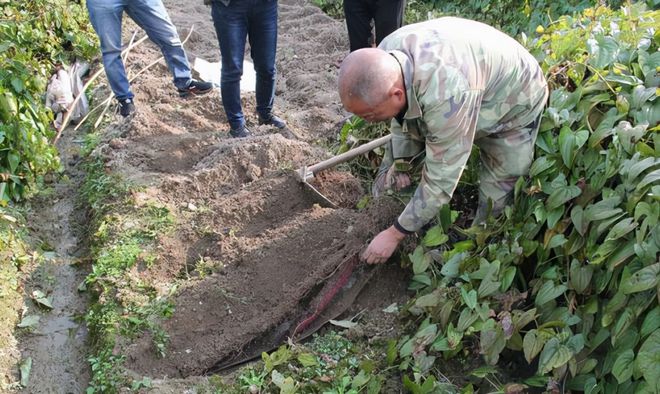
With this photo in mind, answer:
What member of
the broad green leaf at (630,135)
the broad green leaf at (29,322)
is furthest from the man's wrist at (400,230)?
the broad green leaf at (29,322)

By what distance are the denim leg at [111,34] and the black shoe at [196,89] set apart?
1.55ft

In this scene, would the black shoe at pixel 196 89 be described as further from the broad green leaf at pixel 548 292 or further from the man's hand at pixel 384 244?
the broad green leaf at pixel 548 292

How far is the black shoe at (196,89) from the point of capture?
15.7ft

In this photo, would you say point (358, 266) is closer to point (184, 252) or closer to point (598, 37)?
point (184, 252)

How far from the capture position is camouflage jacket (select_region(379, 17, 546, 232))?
2234 mm

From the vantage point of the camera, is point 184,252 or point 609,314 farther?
point 184,252

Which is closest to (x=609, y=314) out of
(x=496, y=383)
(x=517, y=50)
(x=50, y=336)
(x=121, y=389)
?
(x=496, y=383)

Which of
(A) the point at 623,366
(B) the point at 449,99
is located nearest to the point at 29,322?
(B) the point at 449,99

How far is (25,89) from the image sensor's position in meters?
3.84

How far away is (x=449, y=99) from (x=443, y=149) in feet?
0.66

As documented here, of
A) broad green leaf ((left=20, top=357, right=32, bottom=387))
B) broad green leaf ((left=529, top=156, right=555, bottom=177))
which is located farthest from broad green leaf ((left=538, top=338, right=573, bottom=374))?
broad green leaf ((left=20, top=357, right=32, bottom=387))

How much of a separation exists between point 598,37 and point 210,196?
2330 mm

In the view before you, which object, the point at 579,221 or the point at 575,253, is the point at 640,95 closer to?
the point at 579,221

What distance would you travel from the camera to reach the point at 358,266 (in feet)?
9.75
